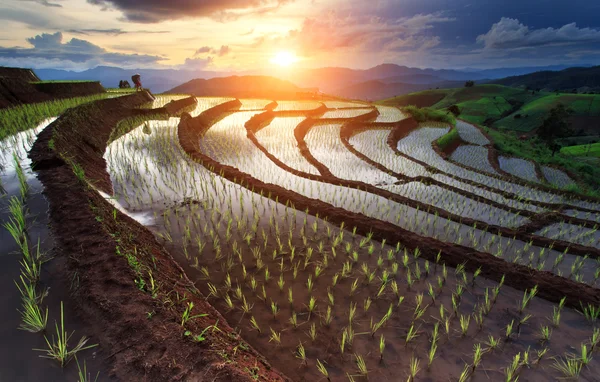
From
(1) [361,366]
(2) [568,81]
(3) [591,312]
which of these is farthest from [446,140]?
(2) [568,81]

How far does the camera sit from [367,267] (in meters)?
3.83

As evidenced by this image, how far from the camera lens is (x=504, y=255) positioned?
4.52 metres

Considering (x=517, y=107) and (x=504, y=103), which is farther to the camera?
(x=517, y=107)

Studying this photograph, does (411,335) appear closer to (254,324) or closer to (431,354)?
(431,354)

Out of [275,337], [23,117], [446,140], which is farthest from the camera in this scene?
[446,140]

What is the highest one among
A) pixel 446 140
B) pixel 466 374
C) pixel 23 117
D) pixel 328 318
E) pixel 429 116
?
pixel 23 117

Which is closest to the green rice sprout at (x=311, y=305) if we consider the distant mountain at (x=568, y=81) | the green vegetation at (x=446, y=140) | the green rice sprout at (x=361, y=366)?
the green rice sprout at (x=361, y=366)

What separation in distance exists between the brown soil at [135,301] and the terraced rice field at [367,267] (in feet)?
1.20

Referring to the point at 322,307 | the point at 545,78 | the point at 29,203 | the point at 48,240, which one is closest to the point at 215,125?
the point at 29,203

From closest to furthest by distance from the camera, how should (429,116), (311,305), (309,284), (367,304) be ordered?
1. (311,305)
2. (367,304)
3. (309,284)
4. (429,116)

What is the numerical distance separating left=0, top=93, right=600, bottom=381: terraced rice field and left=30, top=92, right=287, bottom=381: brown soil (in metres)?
0.13

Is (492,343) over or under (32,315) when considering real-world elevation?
under

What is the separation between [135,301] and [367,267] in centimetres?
269

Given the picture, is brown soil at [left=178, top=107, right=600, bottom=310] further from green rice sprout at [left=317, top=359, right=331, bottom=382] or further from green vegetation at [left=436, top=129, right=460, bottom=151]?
green vegetation at [left=436, top=129, right=460, bottom=151]
